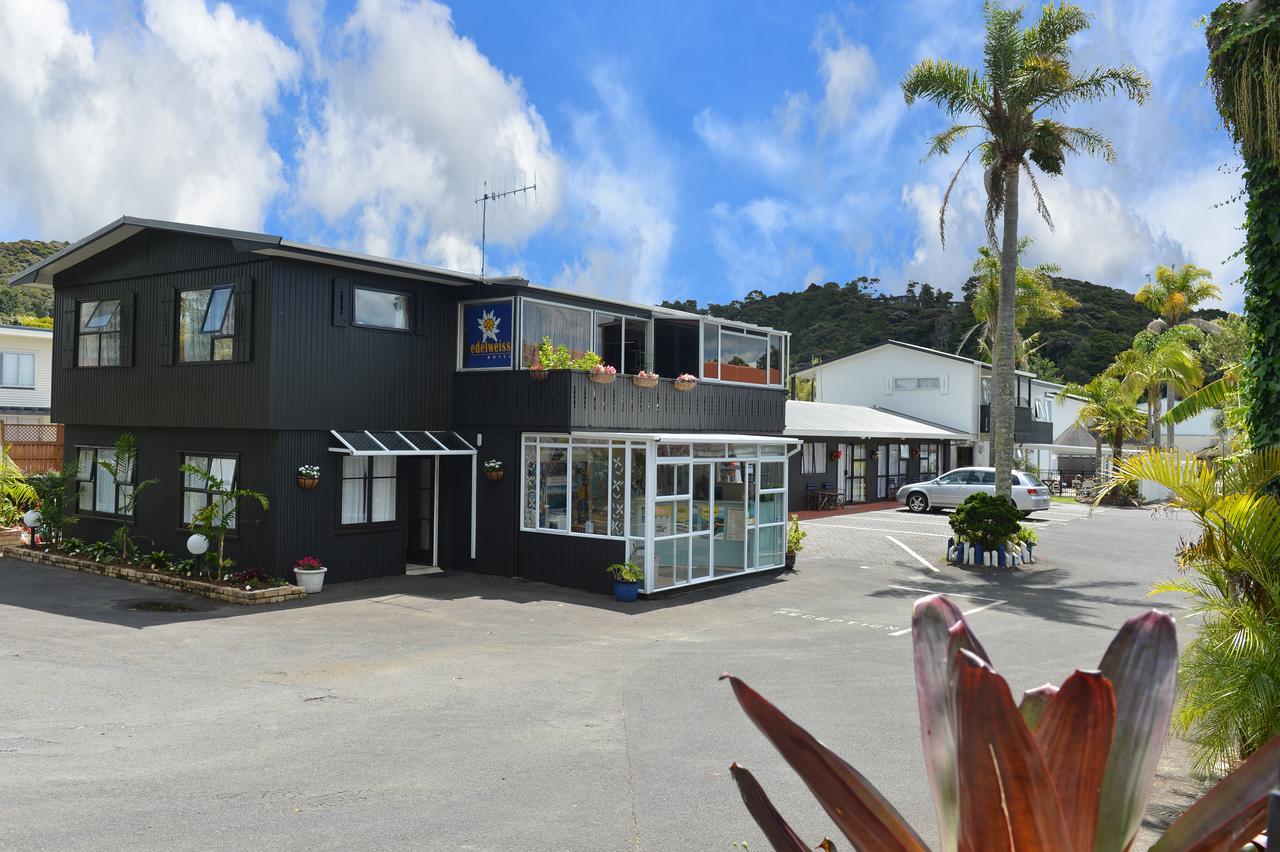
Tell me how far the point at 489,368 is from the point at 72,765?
1085 centimetres

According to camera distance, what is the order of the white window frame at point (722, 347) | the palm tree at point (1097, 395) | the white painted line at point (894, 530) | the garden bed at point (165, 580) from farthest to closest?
the palm tree at point (1097, 395) < the white painted line at point (894, 530) < the white window frame at point (722, 347) < the garden bed at point (165, 580)

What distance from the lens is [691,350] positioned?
19.8m

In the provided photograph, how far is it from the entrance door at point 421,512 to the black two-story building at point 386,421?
0.14 feet

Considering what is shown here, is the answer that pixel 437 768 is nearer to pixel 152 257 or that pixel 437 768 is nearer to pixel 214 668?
pixel 214 668

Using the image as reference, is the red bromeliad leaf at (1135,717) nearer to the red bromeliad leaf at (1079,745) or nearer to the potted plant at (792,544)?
the red bromeliad leaf at (1079,745)

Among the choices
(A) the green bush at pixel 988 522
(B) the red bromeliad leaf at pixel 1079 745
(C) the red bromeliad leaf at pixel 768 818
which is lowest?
(A) the green bush at pixel 988 522

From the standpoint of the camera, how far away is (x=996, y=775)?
1.29 metres

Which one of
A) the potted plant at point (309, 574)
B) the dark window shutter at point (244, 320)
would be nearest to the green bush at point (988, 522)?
the potted plant at point (309, 574)

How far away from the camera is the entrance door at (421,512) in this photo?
17672mm

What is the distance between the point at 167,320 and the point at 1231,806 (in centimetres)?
1790

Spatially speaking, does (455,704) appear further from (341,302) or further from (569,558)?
(341,302)

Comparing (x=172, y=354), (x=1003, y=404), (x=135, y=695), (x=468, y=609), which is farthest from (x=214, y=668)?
(x=1003, y=404)

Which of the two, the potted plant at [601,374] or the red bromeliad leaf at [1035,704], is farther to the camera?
the potted plant at [601,374]

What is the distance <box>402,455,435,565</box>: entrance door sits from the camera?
17.7 m
